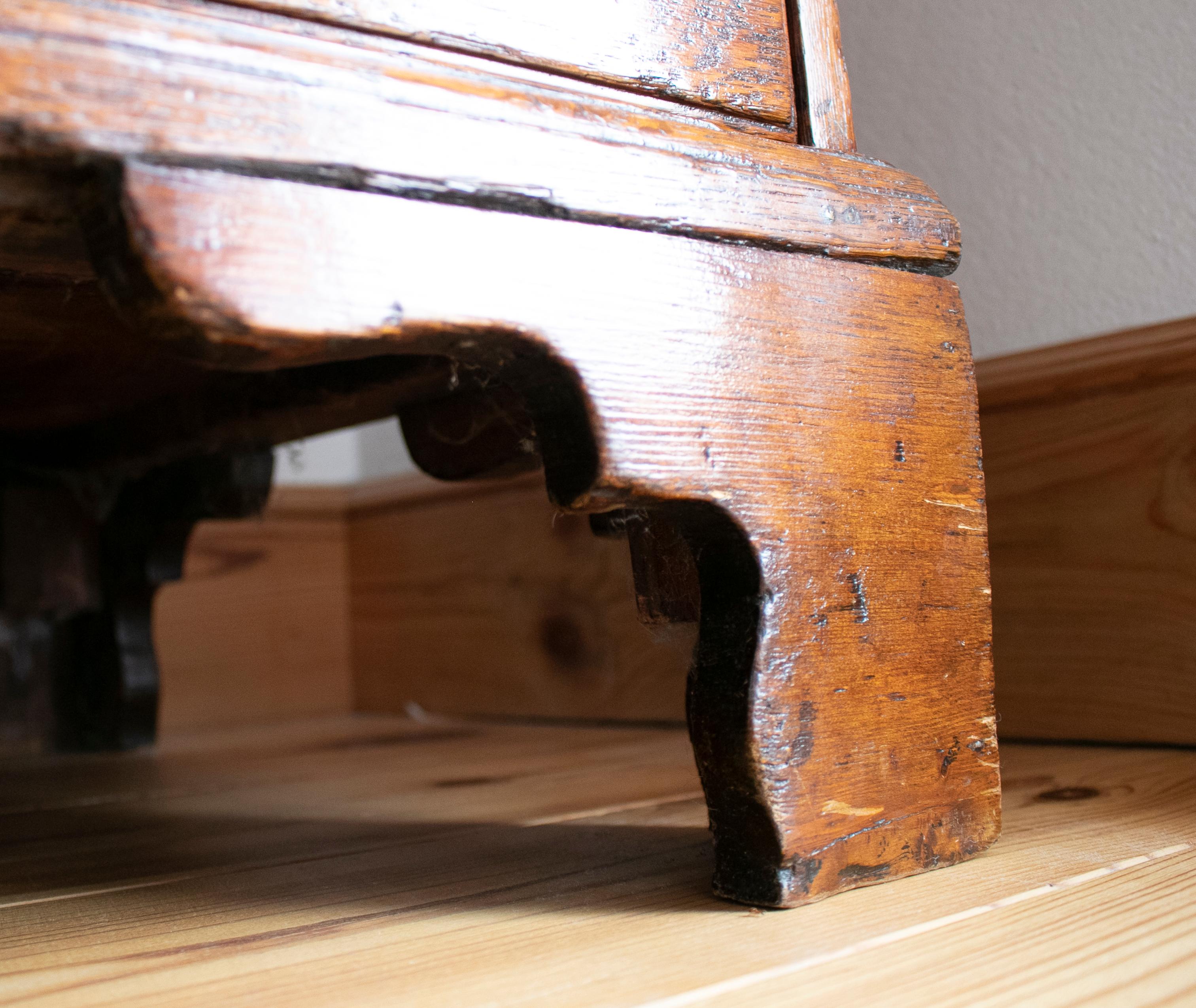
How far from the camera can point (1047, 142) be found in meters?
0.92

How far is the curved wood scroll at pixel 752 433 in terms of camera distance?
386 mm

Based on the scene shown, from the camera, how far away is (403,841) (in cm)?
63

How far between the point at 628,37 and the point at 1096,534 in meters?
0.57

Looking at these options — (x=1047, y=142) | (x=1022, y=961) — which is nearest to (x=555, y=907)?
(x=1022, y=961)

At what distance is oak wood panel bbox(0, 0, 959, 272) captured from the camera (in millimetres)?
344

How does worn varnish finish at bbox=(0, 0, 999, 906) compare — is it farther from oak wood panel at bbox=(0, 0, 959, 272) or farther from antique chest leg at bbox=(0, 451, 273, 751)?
antique chest leg at bbox=(0, 451, 273, 751)

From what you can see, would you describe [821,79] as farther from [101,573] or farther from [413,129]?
[101,573]

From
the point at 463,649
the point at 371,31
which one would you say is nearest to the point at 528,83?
the point at 371,31

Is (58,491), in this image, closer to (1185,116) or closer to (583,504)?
(583,504)

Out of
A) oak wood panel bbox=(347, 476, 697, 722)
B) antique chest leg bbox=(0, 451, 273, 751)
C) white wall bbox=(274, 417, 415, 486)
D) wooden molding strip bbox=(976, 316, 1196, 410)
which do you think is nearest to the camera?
wooden molding strip bbox=(976, 316, 1196, 410)

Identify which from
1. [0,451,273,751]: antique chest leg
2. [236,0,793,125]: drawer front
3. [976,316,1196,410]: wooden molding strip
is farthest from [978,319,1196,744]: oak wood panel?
[0,451,273,751]: antique chest leg

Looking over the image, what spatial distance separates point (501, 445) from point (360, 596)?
2.46 ft

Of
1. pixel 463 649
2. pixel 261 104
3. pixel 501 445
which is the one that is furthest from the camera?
pixel 463 649

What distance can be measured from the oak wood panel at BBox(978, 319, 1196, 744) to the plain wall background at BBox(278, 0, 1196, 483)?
2.1 inches
